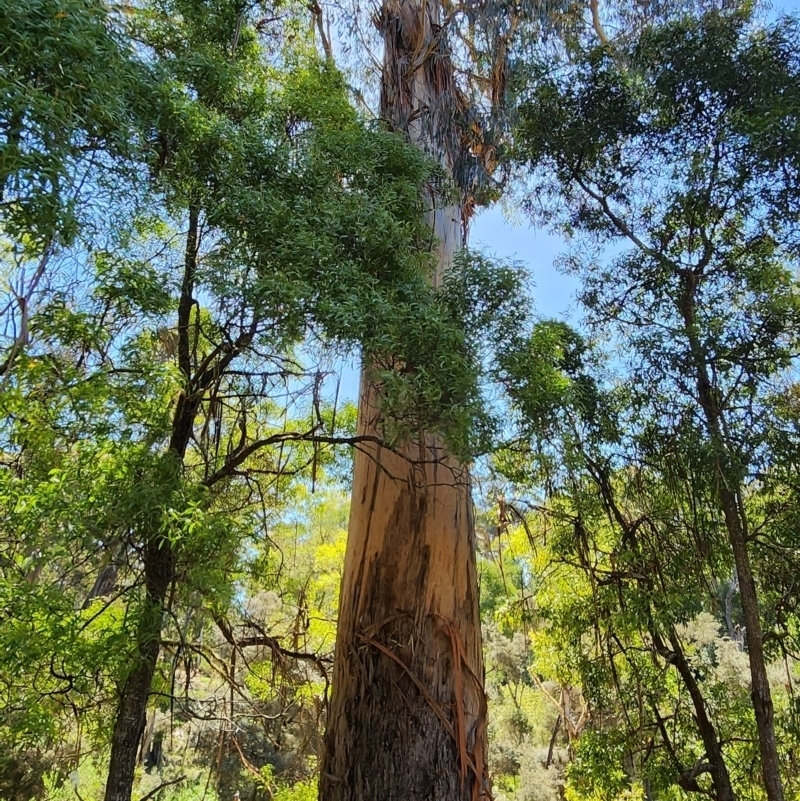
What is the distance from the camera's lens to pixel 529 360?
2.38 meters

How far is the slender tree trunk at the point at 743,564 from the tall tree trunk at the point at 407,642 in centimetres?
123

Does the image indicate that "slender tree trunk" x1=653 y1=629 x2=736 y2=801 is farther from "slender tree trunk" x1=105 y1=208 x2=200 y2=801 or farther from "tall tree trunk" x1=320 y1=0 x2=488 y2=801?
"slender tree trunk" x1=105 y1=208 x2=200 y2=801

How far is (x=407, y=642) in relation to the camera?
8.59 ft

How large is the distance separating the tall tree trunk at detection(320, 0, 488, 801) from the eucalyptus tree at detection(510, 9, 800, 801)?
118 cm

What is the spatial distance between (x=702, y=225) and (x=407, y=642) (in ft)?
9.30

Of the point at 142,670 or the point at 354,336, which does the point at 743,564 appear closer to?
the point at 354,336

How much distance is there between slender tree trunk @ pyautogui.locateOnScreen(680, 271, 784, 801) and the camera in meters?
2.65

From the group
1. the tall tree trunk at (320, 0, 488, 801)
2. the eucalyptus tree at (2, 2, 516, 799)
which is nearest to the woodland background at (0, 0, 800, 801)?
the eucalyptus tree at (2, 2, 516, 799)

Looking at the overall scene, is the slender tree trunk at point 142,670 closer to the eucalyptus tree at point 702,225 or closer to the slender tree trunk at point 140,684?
the slender tree trunk at point 140,684

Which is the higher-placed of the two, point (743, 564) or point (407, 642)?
point (743, 564)

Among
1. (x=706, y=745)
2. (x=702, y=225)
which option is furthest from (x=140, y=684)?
(x=702, y=225)

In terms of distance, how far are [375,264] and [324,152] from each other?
669 millimetres

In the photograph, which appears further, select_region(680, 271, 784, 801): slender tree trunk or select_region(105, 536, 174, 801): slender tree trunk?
select_region(680, 271, 784, 801): slender tree trunk

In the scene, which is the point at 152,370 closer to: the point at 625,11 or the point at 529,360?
the point at 529,360
